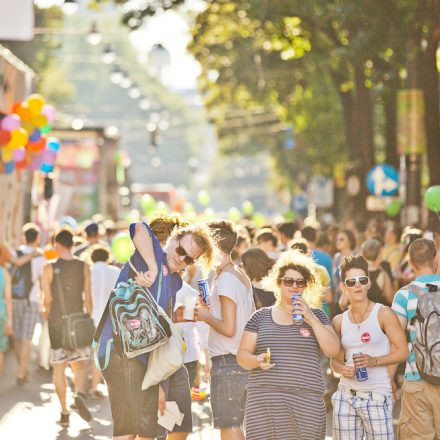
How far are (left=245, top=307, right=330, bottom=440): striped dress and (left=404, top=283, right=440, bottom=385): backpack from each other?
1.09 m

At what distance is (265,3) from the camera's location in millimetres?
24578

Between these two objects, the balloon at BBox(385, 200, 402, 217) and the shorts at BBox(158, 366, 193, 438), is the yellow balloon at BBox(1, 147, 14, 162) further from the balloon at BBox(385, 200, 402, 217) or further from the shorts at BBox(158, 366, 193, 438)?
the shorts at BBox(158, 366, 193, 438)

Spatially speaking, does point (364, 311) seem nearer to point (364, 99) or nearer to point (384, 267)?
point (384, 267)

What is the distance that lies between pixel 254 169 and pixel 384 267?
507 ft

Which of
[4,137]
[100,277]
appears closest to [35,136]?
[4,137]

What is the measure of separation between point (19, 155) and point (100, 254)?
18.2ft

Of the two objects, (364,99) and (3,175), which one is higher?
(364,99)

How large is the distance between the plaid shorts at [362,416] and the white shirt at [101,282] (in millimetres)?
6100

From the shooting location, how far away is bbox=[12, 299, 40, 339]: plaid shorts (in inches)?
632

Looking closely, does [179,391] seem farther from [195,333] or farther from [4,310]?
[4,310]

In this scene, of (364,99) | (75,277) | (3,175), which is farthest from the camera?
(364,99)

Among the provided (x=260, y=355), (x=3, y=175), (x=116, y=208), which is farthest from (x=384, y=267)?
(x=116, y=208)

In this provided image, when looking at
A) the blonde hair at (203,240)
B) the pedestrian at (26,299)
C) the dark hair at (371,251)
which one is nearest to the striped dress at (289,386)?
the blonde hair at (203,240)

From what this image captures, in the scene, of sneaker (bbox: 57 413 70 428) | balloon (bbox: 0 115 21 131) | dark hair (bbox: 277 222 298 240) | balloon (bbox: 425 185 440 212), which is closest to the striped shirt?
sneaker (bbox: 57 413 70 428)
